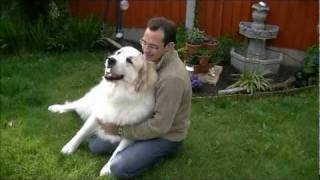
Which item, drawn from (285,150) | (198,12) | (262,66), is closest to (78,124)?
(285,150)

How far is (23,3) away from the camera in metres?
7.49

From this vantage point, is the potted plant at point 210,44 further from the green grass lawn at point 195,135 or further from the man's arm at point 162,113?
the man's arm at point 162,113

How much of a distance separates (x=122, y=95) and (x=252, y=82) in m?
2.60

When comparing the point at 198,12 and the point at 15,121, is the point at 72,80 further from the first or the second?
the point at 198,12

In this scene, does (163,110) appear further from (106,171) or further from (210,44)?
(210,44)

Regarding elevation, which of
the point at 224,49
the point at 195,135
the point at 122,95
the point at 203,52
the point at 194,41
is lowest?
the point at 195,135

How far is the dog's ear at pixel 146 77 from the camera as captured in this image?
3.67 metres

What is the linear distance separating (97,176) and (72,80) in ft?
7.96

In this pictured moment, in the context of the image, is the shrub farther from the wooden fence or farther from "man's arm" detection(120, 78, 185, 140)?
"man's arm" detection(120, 78, 185, 140)

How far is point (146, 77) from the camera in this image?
3717 mm

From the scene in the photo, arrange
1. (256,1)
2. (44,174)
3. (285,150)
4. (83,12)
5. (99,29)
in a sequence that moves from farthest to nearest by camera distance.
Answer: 1. (83,12)
2. (99,29)
3. (256,1)
4. (285,150)
5. (44,174)

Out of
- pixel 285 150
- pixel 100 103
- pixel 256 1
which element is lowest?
pixel 285 150

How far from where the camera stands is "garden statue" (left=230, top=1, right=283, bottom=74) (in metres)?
6.61

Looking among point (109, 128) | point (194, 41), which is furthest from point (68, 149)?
point (194, 41)
